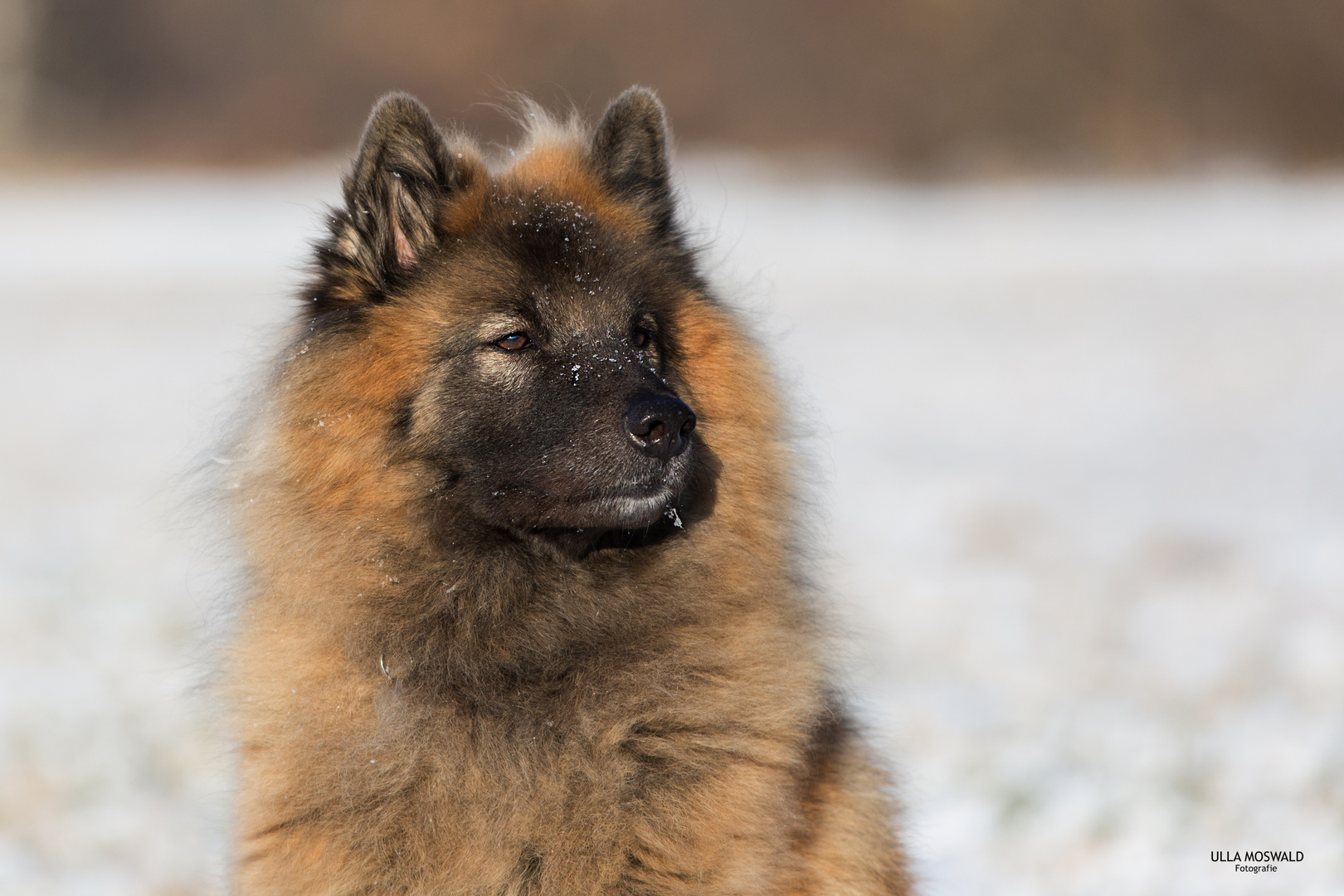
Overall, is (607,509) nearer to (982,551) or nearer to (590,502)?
(590,502)

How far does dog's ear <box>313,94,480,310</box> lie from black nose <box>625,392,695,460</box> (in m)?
0.86

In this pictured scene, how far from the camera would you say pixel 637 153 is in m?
4.23

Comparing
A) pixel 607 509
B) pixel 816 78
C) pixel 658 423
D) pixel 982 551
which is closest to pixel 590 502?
pixel 607 509

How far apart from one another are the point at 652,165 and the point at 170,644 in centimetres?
459

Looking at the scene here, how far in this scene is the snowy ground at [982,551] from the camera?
502 cm

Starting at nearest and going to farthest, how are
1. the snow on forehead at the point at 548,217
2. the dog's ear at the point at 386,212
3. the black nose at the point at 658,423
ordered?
the black nose at the point at 658,423 < the dog's ear at the point at 386,212 < the snow on forehead at the point at 548,217

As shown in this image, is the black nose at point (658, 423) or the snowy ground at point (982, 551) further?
the snowy ground at point (982, 551)

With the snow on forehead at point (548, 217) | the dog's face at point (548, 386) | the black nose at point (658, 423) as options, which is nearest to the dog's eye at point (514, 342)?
the dog's face at point (548, 386)

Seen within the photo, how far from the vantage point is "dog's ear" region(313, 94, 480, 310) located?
143 inches

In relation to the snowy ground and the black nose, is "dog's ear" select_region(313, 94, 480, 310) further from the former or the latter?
the black nose

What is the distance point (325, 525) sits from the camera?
3.55m

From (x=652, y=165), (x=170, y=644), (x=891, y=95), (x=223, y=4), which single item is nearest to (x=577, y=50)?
(x=891, y=95)

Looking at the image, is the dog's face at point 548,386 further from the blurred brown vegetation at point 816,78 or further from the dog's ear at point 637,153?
the blurred brown vegetation at point 816,78

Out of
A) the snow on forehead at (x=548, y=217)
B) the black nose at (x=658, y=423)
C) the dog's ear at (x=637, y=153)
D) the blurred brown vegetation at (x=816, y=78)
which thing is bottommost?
the black nose at (x=658, y=423)
